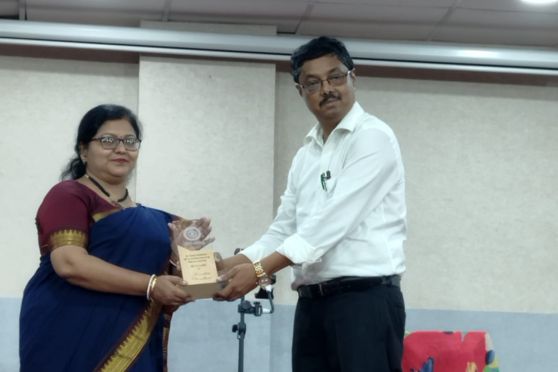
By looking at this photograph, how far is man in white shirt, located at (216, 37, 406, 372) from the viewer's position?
2543mm

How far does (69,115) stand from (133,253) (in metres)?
2.80

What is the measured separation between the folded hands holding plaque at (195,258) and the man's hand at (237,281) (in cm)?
2

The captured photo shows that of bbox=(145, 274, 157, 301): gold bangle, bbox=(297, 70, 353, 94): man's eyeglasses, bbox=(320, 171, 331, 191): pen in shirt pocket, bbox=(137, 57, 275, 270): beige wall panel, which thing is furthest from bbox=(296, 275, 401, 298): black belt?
bbox=(137, 57, 275, 270): beige wall panel

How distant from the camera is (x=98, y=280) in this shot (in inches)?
101

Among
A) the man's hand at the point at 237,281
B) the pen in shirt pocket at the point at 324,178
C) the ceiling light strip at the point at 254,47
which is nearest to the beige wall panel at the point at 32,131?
the ceiling light strip at the point at 254,47

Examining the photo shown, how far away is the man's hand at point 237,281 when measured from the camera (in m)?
2.71

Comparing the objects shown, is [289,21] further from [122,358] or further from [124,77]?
[122,358]

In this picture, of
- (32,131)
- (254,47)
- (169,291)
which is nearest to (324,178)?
(169,291)

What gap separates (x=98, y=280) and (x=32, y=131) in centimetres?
288

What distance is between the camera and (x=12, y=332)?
5004 millimetres

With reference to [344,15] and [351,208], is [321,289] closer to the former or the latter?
[351,208]

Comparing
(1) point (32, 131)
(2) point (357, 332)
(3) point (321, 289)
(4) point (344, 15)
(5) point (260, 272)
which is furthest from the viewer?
(1) point (32, 131)

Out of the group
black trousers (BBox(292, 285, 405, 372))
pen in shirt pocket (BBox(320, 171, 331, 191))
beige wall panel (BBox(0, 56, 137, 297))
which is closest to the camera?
black trousers (BBox(292, 285, 405, 372))

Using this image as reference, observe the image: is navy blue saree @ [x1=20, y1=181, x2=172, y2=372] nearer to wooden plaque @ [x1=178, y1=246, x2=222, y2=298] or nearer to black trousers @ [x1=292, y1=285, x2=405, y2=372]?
wooden plaque @ [x1=178, y1=246, x2=222, y2=298]
